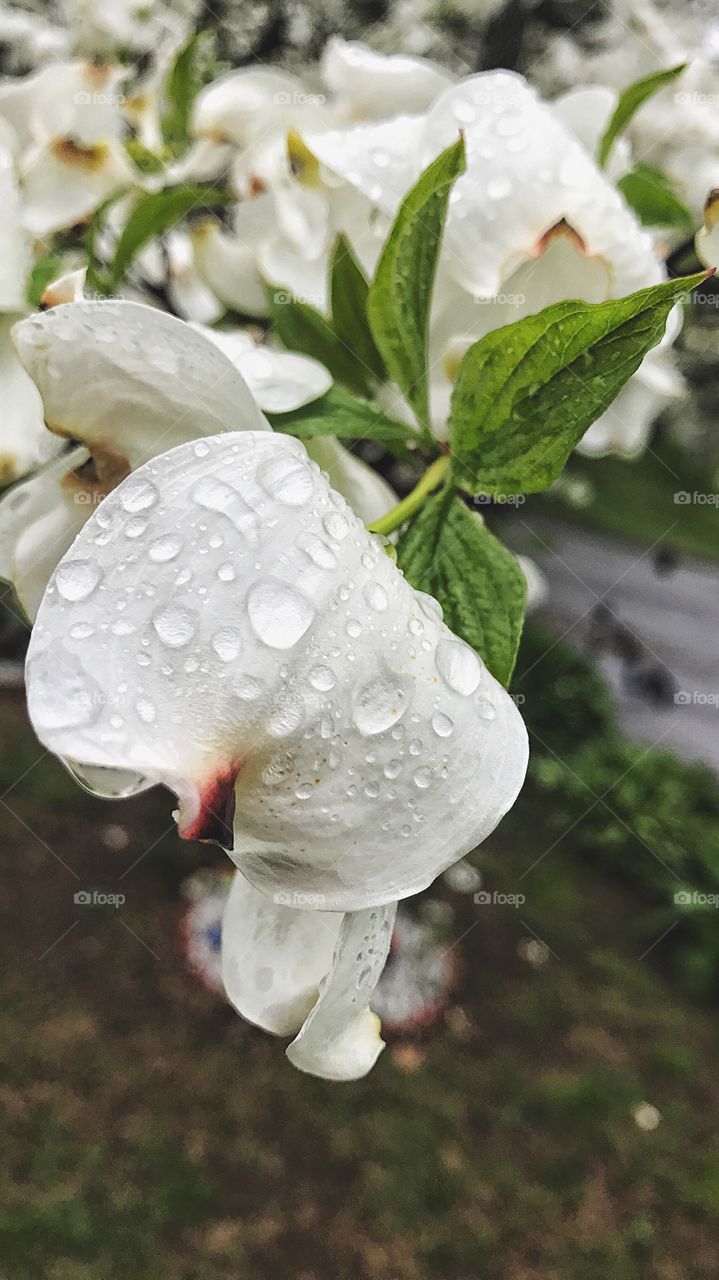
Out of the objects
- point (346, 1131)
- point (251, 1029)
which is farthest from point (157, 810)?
point (346, 1131)

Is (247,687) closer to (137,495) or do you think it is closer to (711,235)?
(137,495)

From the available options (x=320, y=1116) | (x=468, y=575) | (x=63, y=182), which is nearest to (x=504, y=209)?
(x=468, y=575)

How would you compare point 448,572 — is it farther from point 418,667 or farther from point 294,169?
point 294,169

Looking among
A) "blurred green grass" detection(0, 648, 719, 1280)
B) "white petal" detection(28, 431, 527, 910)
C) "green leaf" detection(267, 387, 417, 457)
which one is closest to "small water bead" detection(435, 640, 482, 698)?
"white petal" detection(28, 431, 527, 910)

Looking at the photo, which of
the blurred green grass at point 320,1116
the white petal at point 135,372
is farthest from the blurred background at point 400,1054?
the white petal at point 135,372

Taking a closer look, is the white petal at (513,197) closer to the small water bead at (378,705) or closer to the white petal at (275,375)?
the white petal at (275,375)
